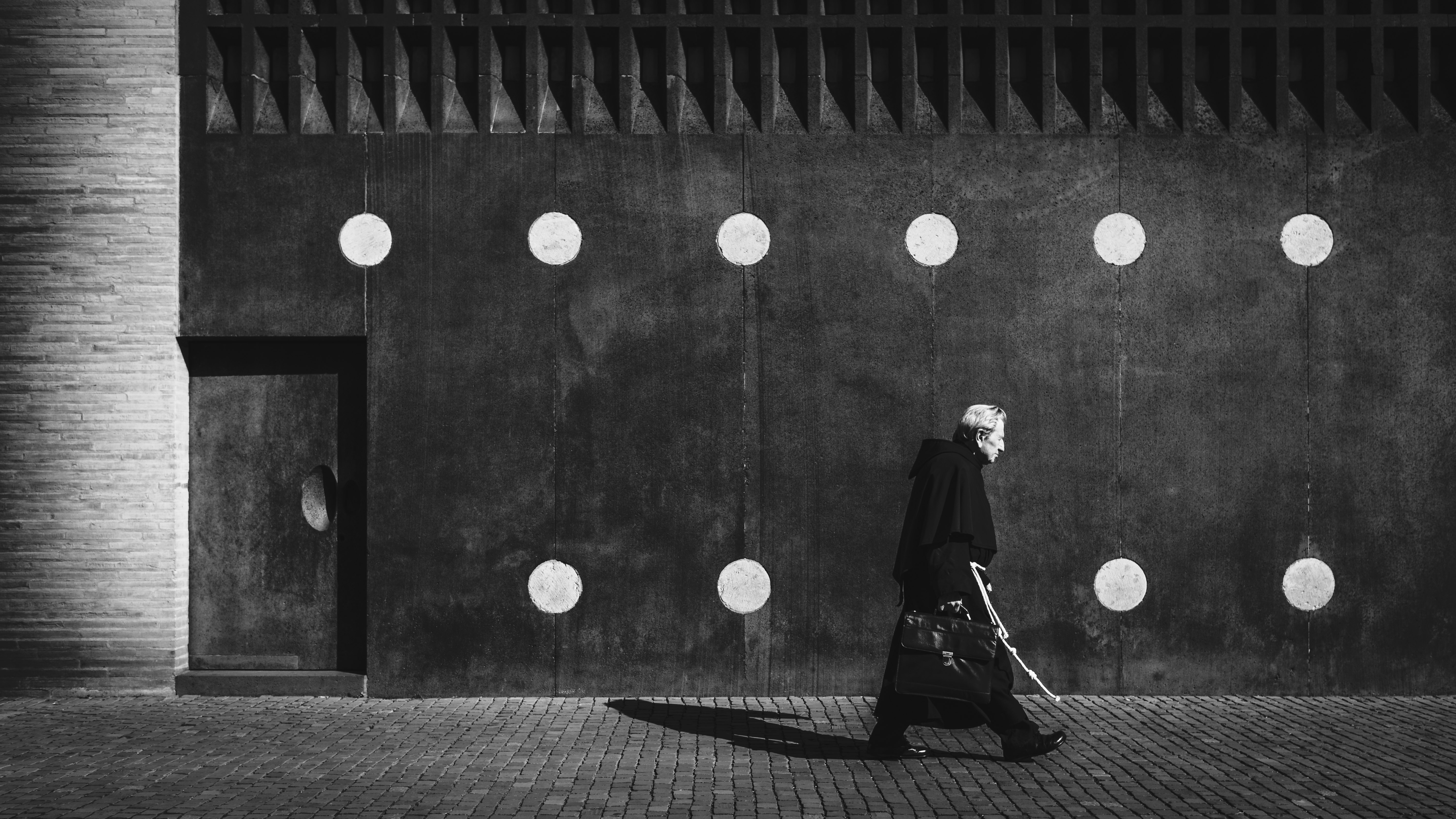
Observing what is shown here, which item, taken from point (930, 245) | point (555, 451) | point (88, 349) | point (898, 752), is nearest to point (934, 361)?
point (930, 245)

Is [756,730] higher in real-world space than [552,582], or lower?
lower

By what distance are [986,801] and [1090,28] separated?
583cm

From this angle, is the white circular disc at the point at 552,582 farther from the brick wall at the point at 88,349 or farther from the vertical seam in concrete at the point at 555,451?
the brick wall at the point at 88,349

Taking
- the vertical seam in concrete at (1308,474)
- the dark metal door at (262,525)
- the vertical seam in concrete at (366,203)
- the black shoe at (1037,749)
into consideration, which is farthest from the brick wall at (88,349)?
the vertical seam in concrete at (1308,474)

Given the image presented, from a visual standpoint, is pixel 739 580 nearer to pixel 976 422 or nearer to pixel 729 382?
pixel 729 382

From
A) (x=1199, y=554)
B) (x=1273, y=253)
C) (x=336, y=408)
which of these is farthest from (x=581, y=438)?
(x=1273, y=253)

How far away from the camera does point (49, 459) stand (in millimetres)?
9172

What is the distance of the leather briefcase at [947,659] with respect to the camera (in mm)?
6824

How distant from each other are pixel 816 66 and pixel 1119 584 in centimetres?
438

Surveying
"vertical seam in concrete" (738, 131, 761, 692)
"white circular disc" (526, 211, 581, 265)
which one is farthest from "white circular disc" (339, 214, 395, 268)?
"vertical seam in concrete" (738, 131, 761, 692)

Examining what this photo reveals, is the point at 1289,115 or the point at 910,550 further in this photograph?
the point at 1289,115

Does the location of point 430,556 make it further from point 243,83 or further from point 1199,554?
point 1199,554

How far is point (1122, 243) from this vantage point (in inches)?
366

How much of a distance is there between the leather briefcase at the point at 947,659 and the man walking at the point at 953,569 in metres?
0.10
